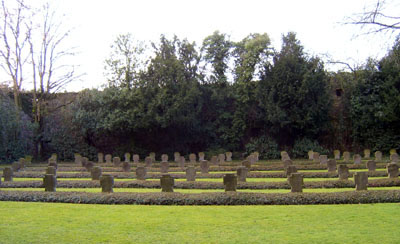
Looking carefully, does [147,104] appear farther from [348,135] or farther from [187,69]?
[348,135]

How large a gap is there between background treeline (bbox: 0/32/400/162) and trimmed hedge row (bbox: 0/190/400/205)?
18.8m

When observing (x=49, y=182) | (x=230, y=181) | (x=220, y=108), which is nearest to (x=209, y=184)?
(x=230, y=181)

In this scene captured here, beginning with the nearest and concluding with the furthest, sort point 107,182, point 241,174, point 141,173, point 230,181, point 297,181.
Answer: point 297,181, point 230,181, point 107,182, point 241,174, point 141,173

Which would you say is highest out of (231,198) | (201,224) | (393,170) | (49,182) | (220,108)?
(220,108)

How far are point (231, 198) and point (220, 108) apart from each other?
77.5ft

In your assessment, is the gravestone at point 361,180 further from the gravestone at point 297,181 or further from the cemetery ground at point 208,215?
the gravestone at point 297,181

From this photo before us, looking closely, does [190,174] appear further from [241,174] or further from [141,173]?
[141,173]

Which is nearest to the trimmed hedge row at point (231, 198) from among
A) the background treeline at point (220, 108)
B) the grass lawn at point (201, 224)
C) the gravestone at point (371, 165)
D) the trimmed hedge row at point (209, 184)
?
the grass lawn at point (201, 224)

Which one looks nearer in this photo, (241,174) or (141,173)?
(241,174)

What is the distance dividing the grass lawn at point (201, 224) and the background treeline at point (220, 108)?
2078 centimetres

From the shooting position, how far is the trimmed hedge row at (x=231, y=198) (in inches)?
425

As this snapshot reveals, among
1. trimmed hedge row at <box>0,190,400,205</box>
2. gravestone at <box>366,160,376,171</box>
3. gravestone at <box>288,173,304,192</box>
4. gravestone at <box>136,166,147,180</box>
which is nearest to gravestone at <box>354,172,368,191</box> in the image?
trimmed hedge row at <box>0,190,400,205</box>

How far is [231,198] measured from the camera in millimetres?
11156

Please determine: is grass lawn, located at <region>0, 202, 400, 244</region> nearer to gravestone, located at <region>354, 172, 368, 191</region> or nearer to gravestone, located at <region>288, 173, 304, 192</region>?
gravestone, located at <region>288, 173, 304, 192</region>
